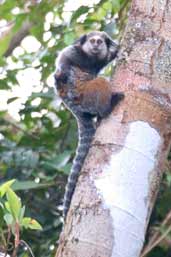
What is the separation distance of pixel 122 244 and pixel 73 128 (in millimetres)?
1586

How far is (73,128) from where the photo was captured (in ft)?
11.4

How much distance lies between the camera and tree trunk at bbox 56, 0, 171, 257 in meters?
1.95

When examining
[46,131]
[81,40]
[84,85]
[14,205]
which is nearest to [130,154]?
[14,205]

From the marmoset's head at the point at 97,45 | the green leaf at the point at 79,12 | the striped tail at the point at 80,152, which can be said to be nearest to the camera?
the striped tail at the point at 80,152

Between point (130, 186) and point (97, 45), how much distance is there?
1.28 meters

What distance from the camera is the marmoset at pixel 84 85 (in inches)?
97.9

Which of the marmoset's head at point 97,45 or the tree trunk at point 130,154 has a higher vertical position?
the tree trunk at point 130,154

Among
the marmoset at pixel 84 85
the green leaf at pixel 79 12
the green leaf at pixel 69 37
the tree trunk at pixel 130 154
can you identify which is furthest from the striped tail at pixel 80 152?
the green leaf at pixel 79 12

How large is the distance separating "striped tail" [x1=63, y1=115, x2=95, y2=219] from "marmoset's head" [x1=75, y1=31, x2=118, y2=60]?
432 mm

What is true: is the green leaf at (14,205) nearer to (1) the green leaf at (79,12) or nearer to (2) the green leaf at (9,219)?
(2) the green leaf at (9,219)

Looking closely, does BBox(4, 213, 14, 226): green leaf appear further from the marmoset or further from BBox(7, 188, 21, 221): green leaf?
the marmoset

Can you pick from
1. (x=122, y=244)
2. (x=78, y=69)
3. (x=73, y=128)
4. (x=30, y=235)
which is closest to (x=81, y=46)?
(x=78, y=69)

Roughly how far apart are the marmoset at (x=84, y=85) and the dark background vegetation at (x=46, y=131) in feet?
0.55

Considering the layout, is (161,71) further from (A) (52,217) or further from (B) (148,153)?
(A) (52,217)
